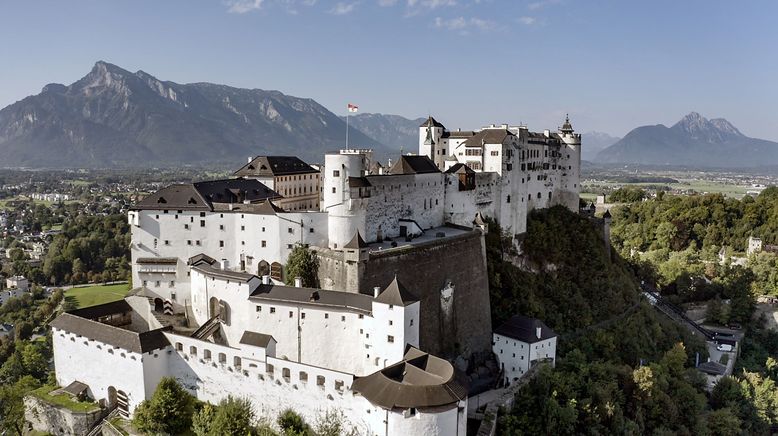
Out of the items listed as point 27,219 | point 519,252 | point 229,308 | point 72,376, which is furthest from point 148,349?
point 27,219

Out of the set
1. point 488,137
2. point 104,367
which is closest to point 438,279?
point 488,137

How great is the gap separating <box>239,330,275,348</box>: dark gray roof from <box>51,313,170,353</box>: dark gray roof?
186 inches

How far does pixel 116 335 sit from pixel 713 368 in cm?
5206

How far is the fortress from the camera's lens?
30609 mm

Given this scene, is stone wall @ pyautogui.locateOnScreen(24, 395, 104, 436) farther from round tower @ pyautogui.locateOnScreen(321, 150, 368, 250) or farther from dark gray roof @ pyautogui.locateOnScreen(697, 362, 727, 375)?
dark gray roof @ pyautogui.locateOnScreen(697, 362, 727, 375)

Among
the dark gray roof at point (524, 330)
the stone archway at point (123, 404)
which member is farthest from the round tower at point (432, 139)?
the stone archway at point (123, 404)

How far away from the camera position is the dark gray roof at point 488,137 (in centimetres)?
5550

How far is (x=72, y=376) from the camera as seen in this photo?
36.7 meters

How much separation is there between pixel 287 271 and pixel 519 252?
26.3 metres

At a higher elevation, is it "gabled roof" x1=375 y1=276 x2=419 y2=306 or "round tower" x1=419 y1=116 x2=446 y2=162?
"round tower" x1=419 y1=116 x2=446 y2=162

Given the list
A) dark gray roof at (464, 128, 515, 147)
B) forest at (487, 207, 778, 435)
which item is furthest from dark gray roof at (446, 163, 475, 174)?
forest at (487, 207, 778, 435)

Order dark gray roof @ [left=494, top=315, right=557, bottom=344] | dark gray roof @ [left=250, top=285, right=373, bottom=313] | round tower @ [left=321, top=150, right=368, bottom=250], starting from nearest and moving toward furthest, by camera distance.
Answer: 1. dark gray roof @ [left=250, top=285, right=373, bottom=313]
2. round tower @ [left=321, top=150, right=368, bottom=250]
3. dark gray roof @ [left=494, top=315, right=557, bottom=344]

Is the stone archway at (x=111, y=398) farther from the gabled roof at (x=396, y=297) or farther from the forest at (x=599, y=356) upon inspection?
the forest at (x=599, y=356)

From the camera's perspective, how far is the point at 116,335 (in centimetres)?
3441
